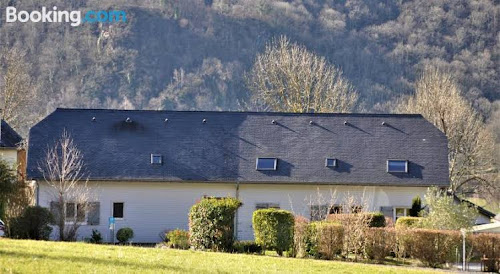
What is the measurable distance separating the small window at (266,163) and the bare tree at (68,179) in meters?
7.30

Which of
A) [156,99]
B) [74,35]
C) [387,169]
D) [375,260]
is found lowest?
[375,260]

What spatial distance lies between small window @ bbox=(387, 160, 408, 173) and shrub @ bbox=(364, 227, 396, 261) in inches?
475

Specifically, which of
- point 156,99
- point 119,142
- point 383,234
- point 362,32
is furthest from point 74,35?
point 383,234

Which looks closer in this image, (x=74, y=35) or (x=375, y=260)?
(x=375, y=260)

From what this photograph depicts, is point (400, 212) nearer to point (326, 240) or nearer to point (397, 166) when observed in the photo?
point (397, 166)

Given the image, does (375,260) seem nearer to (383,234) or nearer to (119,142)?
(383,234)

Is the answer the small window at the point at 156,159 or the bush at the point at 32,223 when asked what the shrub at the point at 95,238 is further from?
the small window at the point at 156,159

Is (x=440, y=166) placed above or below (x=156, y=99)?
below

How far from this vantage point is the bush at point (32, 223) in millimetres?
32219

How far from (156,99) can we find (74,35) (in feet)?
44.7

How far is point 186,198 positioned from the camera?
41219mm

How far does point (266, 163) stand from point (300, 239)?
12.2m

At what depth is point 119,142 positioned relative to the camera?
4316 cm

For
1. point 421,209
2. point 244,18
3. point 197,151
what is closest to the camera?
point 421,209
